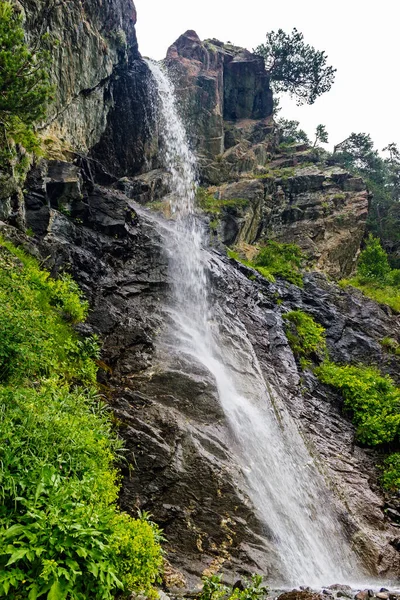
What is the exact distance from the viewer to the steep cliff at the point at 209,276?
26.1ft

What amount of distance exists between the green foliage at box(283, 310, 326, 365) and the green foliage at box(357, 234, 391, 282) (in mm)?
10336

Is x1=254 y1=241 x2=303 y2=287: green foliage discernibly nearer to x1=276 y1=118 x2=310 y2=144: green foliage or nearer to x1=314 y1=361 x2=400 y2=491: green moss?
x1=314 y1=361 x2=400 y2=491: green moss

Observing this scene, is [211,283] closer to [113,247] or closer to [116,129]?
[113,247]

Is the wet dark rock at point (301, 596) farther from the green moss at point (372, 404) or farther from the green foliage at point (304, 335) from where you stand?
the green foliage at point (304, 335)

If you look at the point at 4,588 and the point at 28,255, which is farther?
the point at 28,255

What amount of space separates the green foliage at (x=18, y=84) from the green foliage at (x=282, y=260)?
14.2 m

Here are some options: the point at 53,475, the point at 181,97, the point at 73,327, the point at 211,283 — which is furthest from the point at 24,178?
the point at 181,97

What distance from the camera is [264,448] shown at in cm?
1001

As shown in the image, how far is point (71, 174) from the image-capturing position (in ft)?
51.1

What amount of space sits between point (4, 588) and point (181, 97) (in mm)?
34137

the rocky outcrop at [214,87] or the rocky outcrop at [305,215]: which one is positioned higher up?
the rocky outcrop at [214,87]

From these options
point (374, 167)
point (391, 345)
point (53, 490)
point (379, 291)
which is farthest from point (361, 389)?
point (374, 167)

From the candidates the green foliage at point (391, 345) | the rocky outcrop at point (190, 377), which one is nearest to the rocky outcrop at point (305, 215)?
the rocky outcrop at point (190, 377)

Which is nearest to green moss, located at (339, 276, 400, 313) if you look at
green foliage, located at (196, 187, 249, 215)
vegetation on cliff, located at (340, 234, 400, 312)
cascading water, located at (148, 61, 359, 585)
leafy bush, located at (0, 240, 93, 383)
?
vegetation on cliff, located at (340, 234, 400, 312)
